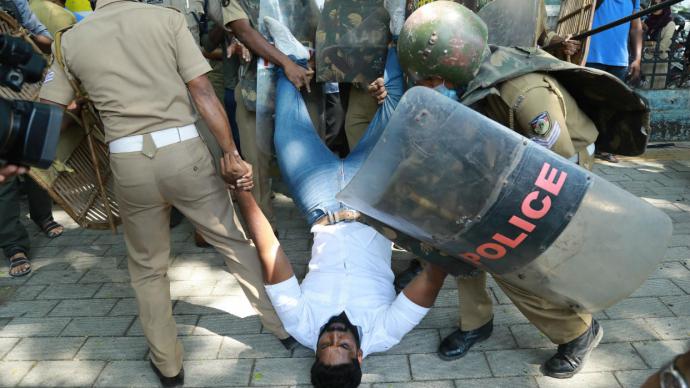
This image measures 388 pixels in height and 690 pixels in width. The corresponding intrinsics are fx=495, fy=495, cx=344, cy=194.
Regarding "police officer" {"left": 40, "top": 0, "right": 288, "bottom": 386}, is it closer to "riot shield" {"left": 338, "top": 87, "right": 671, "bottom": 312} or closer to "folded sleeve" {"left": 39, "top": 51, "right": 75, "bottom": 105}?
"folded sleeve" {"left": 39, "top": 51, "right": 75, "bottom": 105}

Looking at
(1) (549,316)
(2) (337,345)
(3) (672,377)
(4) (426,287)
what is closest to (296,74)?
(4) (426,287)

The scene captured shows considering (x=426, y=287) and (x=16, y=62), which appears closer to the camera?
(x=16, y=62)

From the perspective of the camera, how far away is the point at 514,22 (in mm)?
2750

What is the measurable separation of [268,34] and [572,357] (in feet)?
7.68

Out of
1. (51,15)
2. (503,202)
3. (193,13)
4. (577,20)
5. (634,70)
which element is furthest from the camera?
(634,70)

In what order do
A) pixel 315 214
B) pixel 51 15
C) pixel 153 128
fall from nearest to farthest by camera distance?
pixel 153 128
pixel 315 214
pixel 51 15

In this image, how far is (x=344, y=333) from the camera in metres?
2.22

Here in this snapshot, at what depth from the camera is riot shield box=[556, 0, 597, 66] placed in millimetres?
3416

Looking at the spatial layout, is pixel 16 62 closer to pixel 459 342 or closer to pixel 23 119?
pixel 23 119

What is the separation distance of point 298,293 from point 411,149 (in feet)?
3.70

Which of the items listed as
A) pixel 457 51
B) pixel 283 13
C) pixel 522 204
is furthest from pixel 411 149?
pixel 283 13

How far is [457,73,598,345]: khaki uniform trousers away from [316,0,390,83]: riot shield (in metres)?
0.99

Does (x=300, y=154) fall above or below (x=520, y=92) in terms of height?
below

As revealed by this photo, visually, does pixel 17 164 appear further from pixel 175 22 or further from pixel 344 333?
pixel 344 333
